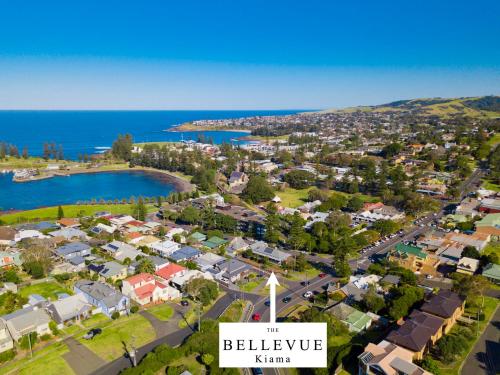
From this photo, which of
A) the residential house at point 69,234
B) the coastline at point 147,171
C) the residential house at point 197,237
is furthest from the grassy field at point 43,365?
the coastline at point 147,171

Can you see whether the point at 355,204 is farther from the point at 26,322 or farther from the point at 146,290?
the point at 26,322

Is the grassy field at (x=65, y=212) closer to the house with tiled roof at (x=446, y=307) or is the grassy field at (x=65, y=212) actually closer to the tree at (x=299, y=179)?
the tree at (x=299, y=179)

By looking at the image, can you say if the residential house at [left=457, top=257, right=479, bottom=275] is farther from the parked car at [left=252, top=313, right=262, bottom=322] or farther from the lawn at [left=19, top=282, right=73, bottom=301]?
the lawn at [left=19, top=282, right=73, bottom=301]

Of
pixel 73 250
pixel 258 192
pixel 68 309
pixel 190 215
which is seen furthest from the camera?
pixel 258 192

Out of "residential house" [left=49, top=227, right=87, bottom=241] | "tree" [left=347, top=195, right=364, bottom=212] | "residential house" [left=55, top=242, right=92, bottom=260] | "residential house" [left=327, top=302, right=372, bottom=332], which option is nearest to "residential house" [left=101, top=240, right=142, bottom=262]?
"residential house" [left=55, top=242, right=92, bottom=260]

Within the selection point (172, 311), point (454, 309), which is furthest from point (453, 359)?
point (172, 311)

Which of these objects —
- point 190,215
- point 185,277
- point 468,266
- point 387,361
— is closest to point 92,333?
point 185,277
